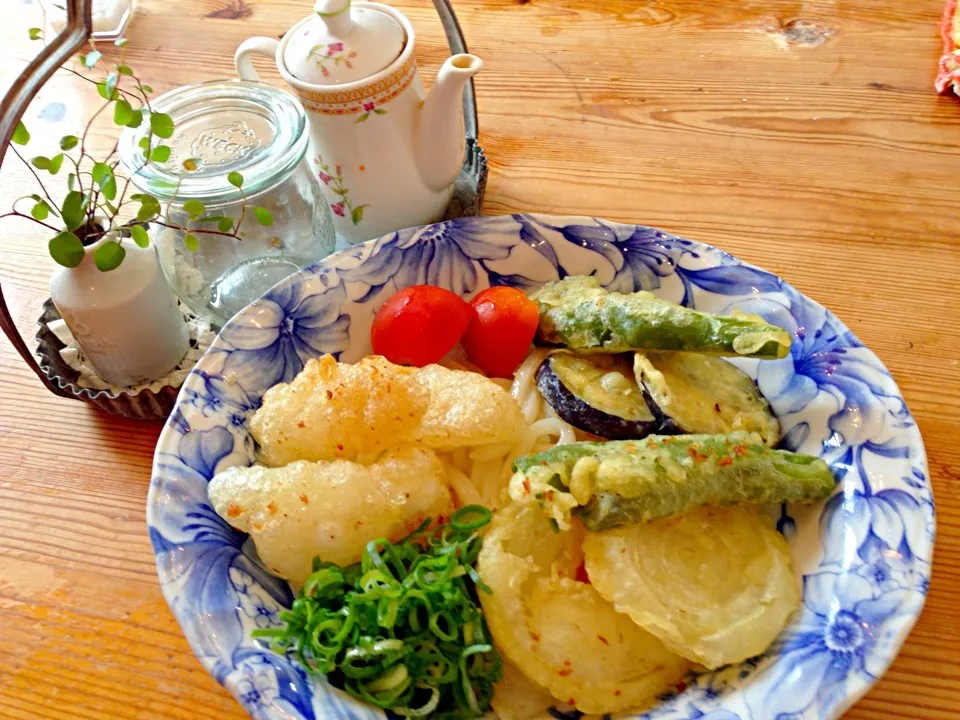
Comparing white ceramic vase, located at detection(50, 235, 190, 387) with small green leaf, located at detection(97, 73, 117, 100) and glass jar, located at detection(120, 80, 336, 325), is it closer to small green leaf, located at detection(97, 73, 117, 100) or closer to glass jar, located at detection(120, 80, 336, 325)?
glass jar, located at detection(120, 80, 336, 325)

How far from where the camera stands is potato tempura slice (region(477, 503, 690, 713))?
1.14m

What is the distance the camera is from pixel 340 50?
1.59 meters

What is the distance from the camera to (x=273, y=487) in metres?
1.23

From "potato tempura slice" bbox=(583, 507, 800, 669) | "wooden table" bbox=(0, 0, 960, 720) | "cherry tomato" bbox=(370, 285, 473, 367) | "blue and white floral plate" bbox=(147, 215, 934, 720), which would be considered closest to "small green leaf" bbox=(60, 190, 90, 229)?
"blue and white floral plate" bbox=(147, 215, 934, 720)

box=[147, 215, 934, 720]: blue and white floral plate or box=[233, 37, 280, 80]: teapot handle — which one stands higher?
box=[233, 37, 280, 80]: teapot handle

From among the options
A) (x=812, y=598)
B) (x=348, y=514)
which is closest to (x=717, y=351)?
(x=812, y=598)

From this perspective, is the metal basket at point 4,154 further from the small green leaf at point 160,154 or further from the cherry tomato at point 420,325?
the cherry tomato at point 420,325

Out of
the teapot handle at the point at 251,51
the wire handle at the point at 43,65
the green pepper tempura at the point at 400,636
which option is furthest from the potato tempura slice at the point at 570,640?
the teapot handle at the point at 251,51

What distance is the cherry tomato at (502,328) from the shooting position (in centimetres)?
153

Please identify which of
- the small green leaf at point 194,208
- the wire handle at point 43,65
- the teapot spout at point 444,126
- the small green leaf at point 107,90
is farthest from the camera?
the teapot spout at point 444,126

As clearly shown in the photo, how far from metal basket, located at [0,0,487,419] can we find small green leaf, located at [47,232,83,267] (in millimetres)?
155

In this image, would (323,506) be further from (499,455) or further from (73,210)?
(73,210)

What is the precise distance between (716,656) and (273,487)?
2.43ft

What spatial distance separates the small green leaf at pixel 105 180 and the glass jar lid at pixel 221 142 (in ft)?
0.36
